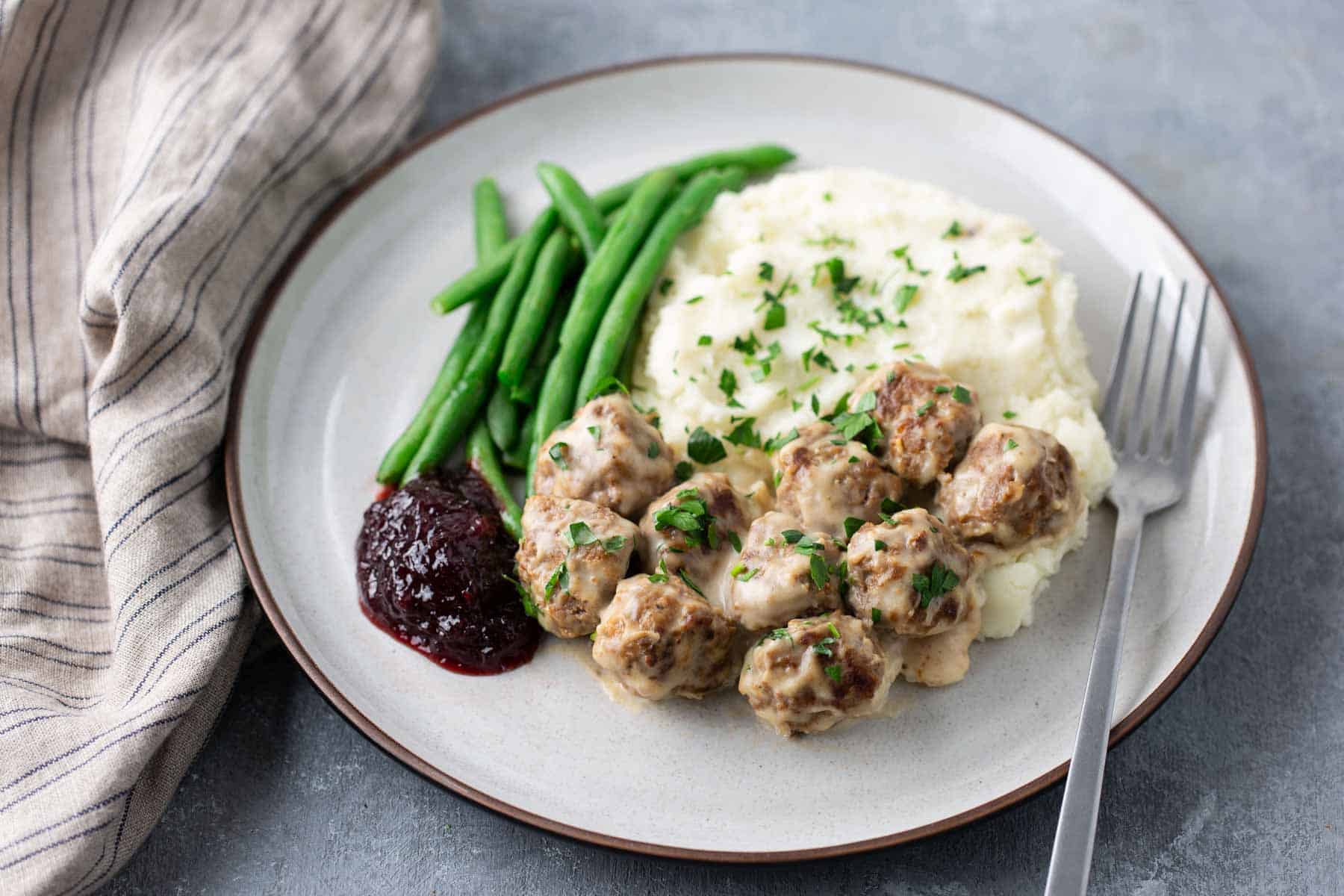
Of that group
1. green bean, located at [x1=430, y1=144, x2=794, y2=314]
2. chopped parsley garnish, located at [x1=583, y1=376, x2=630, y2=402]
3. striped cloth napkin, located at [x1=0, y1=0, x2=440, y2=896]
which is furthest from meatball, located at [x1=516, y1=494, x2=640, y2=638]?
green bean, located at [x1=430, y1=144, x2=794, y2=314]

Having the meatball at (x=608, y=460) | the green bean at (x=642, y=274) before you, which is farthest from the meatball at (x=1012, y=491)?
the green bean at (x=642, y=274)

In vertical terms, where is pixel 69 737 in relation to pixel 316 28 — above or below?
below

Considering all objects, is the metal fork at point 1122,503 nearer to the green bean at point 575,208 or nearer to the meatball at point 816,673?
the meatball at point 816,673

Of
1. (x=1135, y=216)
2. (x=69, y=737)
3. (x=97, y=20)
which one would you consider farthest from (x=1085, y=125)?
(x=69, y=737)

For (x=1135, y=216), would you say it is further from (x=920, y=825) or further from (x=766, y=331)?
(x=920, y=825)

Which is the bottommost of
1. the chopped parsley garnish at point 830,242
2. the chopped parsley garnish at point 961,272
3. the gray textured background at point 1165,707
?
the gray textured background at point 1165,707

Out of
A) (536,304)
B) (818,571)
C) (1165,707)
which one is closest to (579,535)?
(818,571)

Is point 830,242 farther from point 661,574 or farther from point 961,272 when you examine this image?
point 661,574
